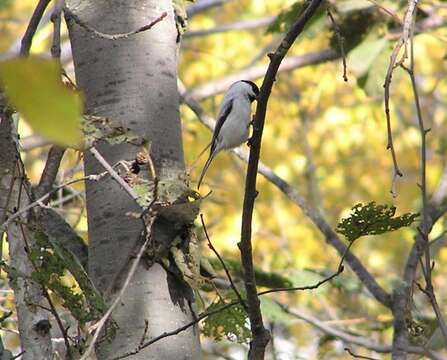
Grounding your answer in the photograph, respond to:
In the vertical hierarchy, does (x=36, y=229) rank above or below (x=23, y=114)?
above

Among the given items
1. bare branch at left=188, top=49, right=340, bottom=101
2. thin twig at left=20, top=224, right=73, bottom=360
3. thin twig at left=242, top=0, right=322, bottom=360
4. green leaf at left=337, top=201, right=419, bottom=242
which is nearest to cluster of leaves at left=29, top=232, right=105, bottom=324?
thin twig at left=20, top=224, right=73, bottom=360

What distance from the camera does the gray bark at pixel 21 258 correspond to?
1.13 m

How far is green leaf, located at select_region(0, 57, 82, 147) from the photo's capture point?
48 cm

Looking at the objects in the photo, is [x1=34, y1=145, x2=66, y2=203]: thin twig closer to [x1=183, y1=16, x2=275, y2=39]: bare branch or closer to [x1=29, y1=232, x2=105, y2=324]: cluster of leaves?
[x1=29, y1=232, x2=105, y2=324]: cluster of leaves

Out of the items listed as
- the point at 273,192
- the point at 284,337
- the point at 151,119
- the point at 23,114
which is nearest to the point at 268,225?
the point at 273,192

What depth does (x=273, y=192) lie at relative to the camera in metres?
6.91

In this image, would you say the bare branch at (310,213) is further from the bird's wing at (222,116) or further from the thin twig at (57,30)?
the thin twig at (57,30)

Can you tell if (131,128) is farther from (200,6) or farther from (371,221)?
(200,6)

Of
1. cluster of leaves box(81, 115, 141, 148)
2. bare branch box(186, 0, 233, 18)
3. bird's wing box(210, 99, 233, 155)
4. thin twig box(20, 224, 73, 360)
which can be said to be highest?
bare branch box(186, 0, 233, 18)

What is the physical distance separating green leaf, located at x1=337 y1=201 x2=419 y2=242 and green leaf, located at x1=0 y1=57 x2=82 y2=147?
801mm

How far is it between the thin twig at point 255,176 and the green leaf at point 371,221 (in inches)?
7.1

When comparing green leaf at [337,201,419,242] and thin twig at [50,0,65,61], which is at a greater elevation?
thin twig at [50,0,65,61]

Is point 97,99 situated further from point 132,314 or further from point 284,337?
point 284,337

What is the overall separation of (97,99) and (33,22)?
19cm
